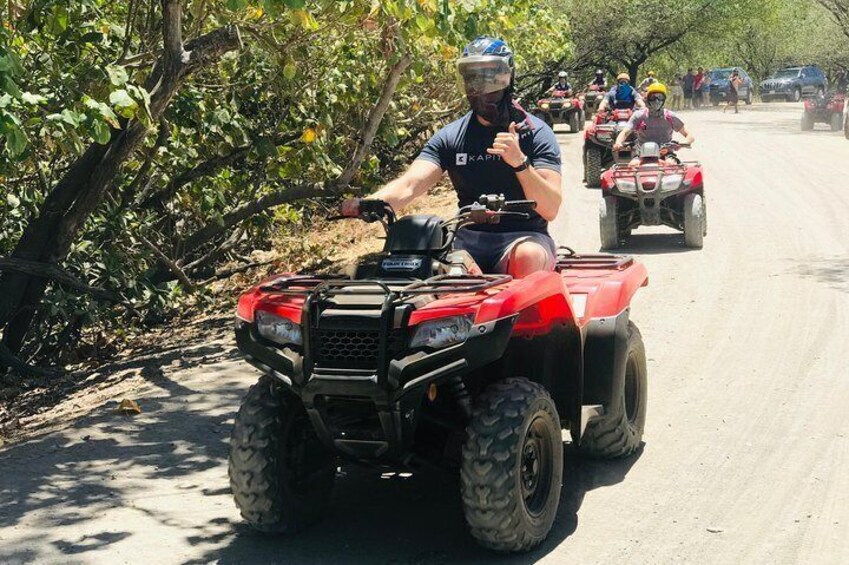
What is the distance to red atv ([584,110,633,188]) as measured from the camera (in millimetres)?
20016

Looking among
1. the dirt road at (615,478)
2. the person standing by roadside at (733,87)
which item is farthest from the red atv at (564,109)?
the dirt road at (615,478)

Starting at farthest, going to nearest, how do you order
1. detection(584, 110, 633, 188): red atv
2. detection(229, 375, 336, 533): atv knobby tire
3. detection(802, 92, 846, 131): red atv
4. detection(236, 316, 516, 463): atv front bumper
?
detection(802, 92, 846, 131): red atv
detection(584, 110, 633, 188): red atv
detection(229, 375, 336, 533): atv knobby tire
detection(236, 316, 516, 463): atv front bumper

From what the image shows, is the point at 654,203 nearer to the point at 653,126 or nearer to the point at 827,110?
the point at 653,126

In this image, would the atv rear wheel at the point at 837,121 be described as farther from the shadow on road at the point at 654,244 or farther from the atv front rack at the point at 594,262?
the atv front rack at the point at 594,262

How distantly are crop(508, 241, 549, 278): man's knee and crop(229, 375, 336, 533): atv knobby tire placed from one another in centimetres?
122

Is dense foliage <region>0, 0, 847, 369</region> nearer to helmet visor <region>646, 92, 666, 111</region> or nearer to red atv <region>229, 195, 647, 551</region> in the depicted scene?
red atv <region>229, 195, 647, 551</region>

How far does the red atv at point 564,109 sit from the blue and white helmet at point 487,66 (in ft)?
80.8

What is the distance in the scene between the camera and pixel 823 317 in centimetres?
1022

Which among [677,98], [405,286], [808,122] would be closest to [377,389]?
[405,286]

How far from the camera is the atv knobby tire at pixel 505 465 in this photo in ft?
16.2

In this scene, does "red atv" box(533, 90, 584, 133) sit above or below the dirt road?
above

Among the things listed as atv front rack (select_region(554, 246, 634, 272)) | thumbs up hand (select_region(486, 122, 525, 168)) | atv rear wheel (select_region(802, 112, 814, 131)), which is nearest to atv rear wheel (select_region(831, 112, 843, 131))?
atv rear wheel (select_region(802, 112, 814, 131))

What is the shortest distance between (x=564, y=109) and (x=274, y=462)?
2683cm

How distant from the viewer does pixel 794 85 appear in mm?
55531
